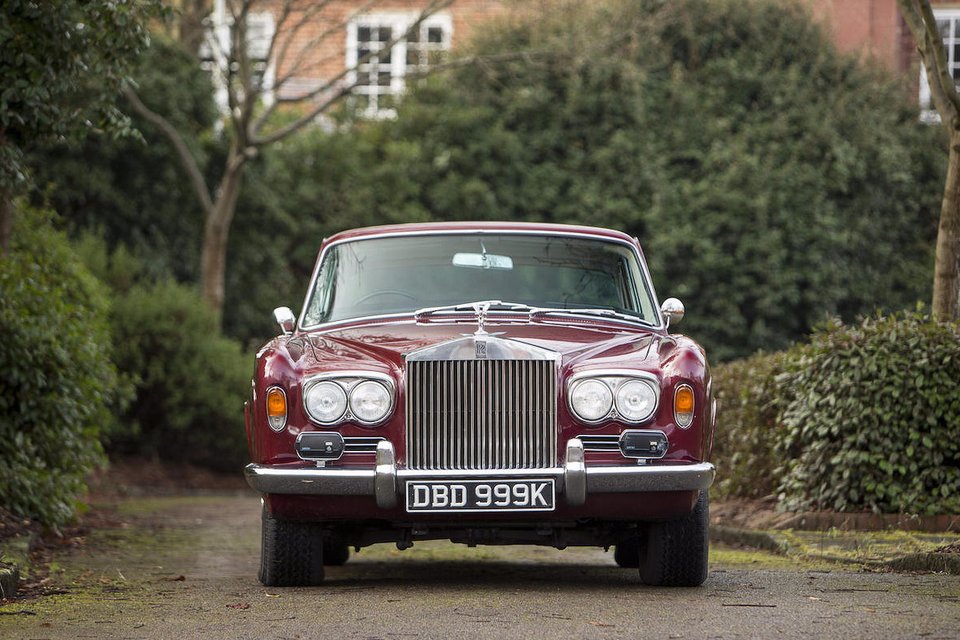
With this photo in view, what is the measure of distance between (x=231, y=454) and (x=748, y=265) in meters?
7.82

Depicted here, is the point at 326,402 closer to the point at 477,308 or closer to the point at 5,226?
the point at 477,308

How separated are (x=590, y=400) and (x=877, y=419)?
3.70 meters

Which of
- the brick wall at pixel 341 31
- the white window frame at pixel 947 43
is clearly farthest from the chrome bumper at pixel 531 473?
the brick wall at pixel 341 31

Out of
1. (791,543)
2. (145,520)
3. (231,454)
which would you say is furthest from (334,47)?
(791,543)

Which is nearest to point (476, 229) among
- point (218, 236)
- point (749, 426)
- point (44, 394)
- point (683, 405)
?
point (683, 405)

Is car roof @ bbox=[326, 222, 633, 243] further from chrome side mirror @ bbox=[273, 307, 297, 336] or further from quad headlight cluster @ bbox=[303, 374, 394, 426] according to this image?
quad headlight cluster @ bbox=[303, 374, 394, 426]

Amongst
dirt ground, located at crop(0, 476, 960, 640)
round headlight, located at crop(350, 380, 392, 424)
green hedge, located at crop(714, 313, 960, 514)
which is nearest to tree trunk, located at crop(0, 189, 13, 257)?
dirt ground, located at crop(0, 476, 960, 640)

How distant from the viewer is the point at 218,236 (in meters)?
21.4

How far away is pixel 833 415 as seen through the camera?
10336mm

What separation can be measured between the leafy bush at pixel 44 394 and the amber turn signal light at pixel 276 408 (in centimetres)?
350

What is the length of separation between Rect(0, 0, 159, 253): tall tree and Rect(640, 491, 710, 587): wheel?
4729mm

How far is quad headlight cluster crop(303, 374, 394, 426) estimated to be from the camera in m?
6.93

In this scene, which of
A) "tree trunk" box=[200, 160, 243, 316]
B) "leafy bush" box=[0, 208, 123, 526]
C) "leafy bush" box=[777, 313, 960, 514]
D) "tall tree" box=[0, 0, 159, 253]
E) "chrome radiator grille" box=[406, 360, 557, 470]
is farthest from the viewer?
"tree trunk" box=[200, 160, 243, 316]

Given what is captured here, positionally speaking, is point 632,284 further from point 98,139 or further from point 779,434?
point 98,139
